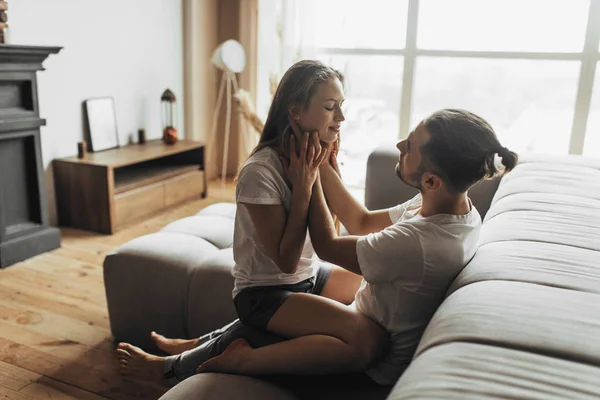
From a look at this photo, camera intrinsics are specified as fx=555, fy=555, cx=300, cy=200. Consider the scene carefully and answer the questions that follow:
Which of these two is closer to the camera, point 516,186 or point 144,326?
point 516,186

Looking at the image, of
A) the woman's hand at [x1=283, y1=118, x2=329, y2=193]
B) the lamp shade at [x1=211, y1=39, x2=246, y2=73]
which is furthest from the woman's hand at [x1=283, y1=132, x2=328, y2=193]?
the lamp shade at [x1=211, y1=39, x2=246, y2=73]

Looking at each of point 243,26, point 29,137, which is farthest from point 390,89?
point 29,137

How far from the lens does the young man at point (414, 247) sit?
1.21 m

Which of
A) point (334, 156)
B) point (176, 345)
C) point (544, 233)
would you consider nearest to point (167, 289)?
point (176, 345)

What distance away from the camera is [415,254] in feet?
3.96

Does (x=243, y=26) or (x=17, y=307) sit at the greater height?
(x=243, y=26)

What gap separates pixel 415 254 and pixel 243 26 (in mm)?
3823

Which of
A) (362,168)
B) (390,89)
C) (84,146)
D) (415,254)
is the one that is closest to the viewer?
(415,254)

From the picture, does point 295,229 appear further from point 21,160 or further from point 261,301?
point 21,160

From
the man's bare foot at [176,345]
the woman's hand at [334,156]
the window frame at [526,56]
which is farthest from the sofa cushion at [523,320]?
the window frame at [526,56]

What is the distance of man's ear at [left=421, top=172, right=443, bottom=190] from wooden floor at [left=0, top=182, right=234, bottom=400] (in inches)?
46.1

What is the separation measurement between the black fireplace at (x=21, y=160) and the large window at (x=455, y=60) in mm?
2129

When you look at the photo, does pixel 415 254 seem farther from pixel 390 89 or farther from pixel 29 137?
pixel 390 89

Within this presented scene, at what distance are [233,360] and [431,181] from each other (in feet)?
2.17
